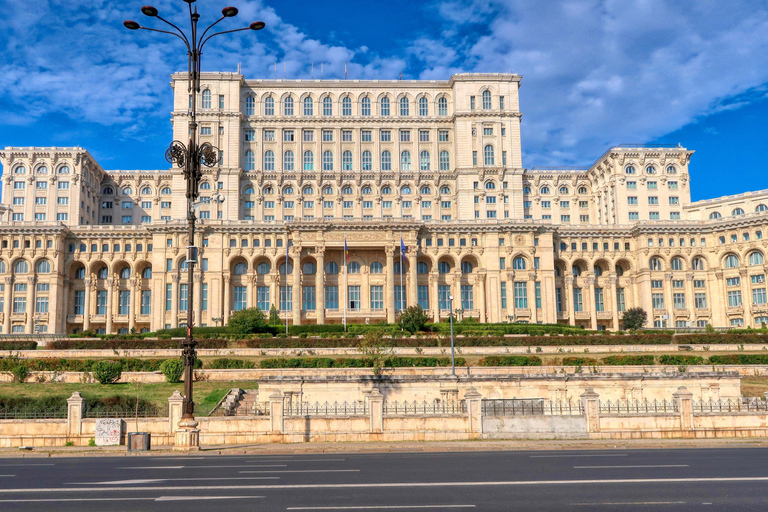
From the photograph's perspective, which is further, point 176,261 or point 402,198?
point 402,198

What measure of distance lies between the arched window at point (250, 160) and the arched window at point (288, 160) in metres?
4.65

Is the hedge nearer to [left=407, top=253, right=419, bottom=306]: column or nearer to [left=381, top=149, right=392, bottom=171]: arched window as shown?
[left=407, top=253, right=419, bottom=306]: column

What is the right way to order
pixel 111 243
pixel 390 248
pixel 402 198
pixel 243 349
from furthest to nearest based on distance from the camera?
pixel 402 198 → pixel 111 243 → pixel 390 248 → pixel 243 349

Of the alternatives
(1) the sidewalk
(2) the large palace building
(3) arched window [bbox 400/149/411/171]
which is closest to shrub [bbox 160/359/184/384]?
(1) the sidewalk

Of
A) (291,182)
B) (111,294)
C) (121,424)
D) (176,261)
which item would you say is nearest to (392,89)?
(291,182)

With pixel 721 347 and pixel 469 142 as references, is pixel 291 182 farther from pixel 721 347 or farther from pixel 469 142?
pixel 721 347

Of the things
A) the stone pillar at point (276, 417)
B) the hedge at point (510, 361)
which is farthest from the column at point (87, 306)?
the stone pillar at point (276, 417)

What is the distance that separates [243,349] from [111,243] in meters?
45.6

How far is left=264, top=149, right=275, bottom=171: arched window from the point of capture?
103 metres

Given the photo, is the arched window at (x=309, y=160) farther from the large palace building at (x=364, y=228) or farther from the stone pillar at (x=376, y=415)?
the stone pillar at (x=376, y=415)

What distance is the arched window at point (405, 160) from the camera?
105 metres

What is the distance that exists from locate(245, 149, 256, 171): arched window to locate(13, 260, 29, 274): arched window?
3418 centimetres

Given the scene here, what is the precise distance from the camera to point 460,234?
94.6 meters

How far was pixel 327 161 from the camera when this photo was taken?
104812 millimetres
